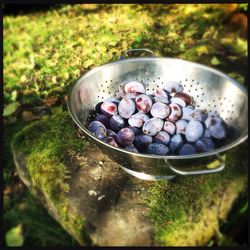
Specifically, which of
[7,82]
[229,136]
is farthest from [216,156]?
[7,82]

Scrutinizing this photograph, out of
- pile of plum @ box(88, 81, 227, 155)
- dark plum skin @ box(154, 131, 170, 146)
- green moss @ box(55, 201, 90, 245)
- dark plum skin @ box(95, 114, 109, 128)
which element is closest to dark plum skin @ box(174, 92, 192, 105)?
pile of plum @ box(88, 81, 227, 155)

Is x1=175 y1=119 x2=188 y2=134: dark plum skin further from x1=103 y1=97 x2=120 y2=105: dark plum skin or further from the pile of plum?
x1=103 y1=97 x2=120 y2=105: dark plum skin

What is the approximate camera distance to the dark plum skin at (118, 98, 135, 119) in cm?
166

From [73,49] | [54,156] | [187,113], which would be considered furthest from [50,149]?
[73,49]

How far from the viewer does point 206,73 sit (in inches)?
66.9

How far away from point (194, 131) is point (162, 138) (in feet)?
0.41

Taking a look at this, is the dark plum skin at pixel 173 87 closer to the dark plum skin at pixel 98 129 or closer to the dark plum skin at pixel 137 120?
the dark plum skin at pixel 137 120

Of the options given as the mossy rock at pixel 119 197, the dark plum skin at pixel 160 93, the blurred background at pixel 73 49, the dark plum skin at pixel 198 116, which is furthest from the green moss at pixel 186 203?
the dark plum skin at pixel 160 93

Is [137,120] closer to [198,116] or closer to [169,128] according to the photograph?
[169,128]

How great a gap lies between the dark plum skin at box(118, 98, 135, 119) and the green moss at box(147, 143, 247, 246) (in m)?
0.30

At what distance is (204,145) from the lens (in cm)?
156

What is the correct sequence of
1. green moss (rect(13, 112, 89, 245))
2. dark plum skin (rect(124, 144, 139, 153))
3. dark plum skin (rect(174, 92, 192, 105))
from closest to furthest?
dark plum skin (rect(124, 144, 139, 153)), green moss (rect(13, 112, 89, 245)), dark plum skin (rect(174, 92, 192, 105))

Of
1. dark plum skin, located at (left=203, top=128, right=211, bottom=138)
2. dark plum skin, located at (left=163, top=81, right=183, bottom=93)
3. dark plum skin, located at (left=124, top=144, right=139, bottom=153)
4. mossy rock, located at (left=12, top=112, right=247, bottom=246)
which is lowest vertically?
mossy rock, located at (left=12, top=112, right=247, bottom=246)

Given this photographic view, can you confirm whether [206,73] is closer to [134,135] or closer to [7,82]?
[134,135]
